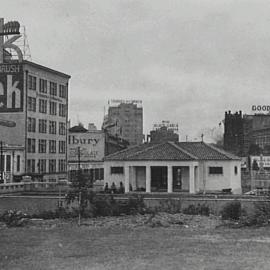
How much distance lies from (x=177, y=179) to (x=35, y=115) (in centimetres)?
2943

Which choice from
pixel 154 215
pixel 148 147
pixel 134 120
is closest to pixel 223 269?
pixel 154 215

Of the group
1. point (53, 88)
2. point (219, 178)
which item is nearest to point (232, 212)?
point (219, 178)

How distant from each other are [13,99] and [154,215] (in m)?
51.9

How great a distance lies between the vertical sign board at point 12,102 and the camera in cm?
7306

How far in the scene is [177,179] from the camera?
54688mm

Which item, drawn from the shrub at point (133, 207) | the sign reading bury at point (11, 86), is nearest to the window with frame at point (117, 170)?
the sign reading bury at point (11, 86)

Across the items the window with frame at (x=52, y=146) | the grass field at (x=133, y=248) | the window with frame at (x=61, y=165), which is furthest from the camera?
the window with frame at (x=61, y=165)

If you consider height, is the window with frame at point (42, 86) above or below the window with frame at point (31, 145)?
above

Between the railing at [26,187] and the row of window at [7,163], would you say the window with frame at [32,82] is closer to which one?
the row of window at [7,163]

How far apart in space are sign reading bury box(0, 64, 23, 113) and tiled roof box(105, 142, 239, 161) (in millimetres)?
22757

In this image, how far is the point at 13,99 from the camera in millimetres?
73625

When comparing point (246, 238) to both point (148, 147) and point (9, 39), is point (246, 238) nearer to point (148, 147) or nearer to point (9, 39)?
point (148, 147)

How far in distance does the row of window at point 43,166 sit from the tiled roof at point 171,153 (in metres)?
22.0

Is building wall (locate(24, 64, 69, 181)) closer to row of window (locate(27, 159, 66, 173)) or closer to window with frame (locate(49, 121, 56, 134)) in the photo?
row of window (locate(27, 159, 66, 173))
